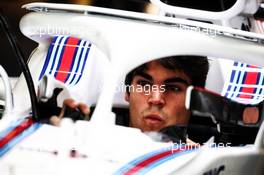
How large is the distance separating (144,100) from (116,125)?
0.08 meters

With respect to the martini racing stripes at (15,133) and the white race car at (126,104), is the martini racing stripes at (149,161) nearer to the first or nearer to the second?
the white race car at (126,104)

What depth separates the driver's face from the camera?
3.29ft

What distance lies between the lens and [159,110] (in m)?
1.01

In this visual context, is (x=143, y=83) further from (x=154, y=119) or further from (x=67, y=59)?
(x=67, y=59)

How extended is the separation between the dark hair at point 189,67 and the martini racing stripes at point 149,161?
0.44 feet

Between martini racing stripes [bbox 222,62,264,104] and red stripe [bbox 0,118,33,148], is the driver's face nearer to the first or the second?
martini racing stripes [bbox 222,62,264,104]

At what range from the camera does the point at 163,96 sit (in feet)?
3.30

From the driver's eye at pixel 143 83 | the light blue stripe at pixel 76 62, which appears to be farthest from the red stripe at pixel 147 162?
the light blue stripe at pixel 76 62

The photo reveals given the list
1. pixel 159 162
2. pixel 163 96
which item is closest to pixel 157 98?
pixel 163 96

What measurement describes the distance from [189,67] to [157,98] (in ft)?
0.27

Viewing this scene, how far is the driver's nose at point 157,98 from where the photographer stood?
1.00 meters

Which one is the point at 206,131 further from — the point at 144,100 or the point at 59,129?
the point at 59,129

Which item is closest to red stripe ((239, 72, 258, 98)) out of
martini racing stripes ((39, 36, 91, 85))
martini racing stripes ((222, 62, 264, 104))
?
martini racing stripes ((222, 62, 264, 104))

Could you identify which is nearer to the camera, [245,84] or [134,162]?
[134,162]
